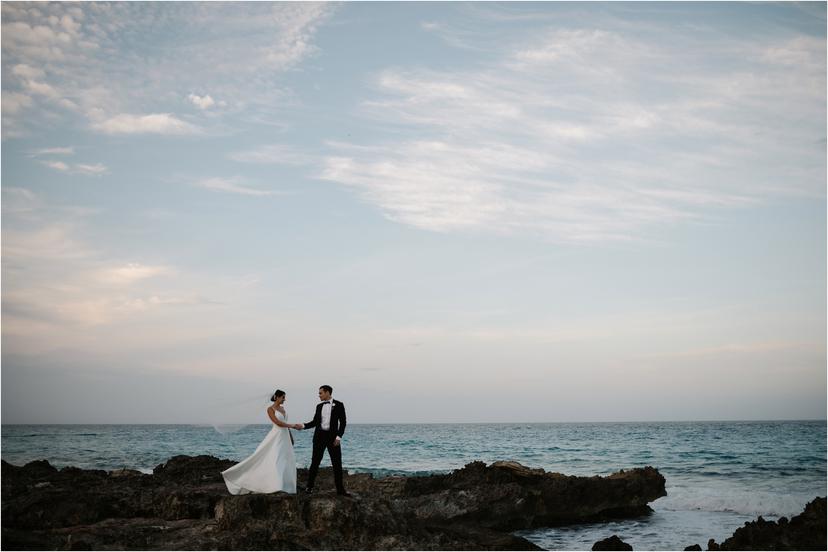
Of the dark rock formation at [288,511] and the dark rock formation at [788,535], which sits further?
the dark rock formation at [788,535]

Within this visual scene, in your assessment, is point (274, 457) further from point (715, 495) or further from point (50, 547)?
point (715, 495)

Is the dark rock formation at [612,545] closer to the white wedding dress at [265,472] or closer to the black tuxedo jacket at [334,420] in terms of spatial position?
the black tuxedo jacket at [334,420]

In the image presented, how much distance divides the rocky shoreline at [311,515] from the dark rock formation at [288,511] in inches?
0.8

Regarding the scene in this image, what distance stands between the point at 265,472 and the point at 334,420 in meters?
1.68

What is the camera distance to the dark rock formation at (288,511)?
10898 mm

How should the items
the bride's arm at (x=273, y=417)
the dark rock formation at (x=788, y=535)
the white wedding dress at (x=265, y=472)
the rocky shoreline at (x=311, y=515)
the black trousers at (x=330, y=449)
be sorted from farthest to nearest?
the bride's arm at (x=273, y=417) → the black trousers at (x=330, y=449) → the white wedding dress at (x=265, y=472) → the dark rock formation at (x=788, y=535) → the rocky shoreline at (x=311, y=515)

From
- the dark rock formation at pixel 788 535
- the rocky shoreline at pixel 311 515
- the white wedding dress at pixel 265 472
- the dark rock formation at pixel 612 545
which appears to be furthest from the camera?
A: the dark rock formation at pixel 612 545

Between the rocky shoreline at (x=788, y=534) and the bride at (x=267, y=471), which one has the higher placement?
the bride at (x=267, y=471)

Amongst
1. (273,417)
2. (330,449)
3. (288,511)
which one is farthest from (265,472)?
(288,511)

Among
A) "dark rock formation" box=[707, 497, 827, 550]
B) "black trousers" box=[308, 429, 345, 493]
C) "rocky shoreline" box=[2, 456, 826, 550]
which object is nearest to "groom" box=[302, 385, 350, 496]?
"black trousers" box=[308, 429, 345, 493]

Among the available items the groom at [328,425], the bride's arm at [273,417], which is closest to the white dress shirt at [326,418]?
the groom at [328,425]

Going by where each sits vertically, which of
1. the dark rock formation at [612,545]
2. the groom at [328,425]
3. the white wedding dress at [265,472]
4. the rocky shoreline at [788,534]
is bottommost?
the dark rock formation at [612,545]

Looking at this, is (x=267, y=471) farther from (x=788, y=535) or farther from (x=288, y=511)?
(x=788, y=535)

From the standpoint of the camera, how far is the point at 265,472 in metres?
12.6
